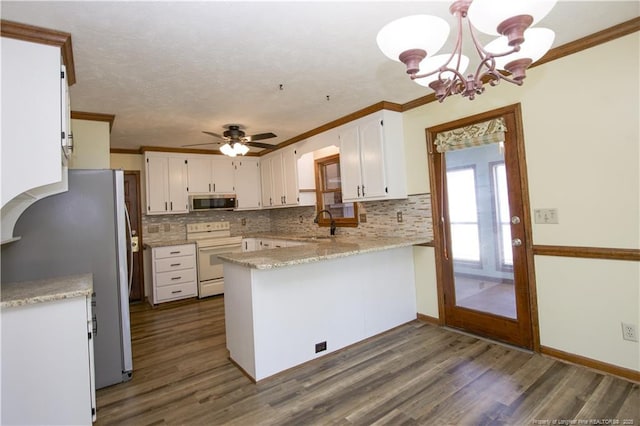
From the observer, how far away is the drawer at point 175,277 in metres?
4.66

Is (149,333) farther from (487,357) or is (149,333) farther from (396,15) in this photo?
(396,15)

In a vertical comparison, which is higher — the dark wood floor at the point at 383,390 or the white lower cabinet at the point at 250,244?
the white lower cabinet at the point at 250,244

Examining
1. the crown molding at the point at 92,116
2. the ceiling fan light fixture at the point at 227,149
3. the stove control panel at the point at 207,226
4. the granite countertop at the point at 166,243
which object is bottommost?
the granite countertop at the point at 166,243

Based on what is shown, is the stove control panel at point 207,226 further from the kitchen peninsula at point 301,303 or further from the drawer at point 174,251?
the kitchen peninsula at point 301,303

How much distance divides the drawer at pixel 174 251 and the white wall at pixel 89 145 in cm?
175

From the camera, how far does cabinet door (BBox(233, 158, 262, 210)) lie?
5512 mm

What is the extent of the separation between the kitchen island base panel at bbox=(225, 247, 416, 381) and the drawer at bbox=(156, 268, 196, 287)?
7.76 ft

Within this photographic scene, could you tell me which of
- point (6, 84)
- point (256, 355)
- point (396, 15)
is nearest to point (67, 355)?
point (256, 355)

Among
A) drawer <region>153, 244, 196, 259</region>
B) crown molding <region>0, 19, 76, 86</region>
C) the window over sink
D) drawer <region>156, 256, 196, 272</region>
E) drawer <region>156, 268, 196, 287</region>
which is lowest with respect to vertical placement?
drawer <region>156, 268, 196, 287</region>

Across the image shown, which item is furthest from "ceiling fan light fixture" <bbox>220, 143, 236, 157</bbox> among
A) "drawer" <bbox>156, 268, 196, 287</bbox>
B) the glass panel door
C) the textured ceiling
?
the glass panel door

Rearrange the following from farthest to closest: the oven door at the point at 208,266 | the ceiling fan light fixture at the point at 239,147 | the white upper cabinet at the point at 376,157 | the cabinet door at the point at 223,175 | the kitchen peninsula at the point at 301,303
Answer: the cabinet door at the point at 223,175 → the oven door at the point at 208,266 → the ceiling fan light fixture at the point at 239,147 → the white upper cabinet at the point at 376,157 → the kitchen peninsula at the point at 301,303

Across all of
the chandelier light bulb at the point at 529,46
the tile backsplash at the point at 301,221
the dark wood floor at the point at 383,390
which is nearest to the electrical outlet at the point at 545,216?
the tile backsplash at the point at 301,221

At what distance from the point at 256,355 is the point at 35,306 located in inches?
53.6

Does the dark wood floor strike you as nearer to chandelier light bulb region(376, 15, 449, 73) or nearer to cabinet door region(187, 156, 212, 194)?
chandelier light bulb region(376, 15, 449, 73)
